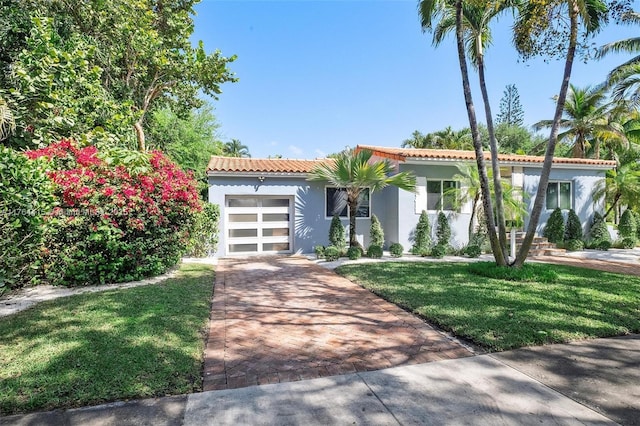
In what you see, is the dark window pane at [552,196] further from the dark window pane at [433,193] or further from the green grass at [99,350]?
the green grass at [99,350]

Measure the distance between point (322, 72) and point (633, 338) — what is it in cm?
1670

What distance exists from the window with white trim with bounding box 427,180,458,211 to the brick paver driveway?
733 centimetres

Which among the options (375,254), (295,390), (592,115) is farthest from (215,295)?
(592,115)

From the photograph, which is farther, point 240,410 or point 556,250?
point 556,250

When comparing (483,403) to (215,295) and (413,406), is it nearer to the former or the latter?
(413,406)

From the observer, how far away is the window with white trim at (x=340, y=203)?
13562 millimetres

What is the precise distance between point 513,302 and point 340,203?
8.52 metres

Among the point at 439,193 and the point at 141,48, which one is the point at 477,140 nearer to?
the point at 439,193

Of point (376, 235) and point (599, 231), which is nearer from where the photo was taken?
point (376, 235)

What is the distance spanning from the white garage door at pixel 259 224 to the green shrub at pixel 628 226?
1493 centimetres

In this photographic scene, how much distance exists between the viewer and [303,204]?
43.5ft

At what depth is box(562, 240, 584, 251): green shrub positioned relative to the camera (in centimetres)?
1342

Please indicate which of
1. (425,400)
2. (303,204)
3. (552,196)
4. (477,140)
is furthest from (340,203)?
(425,400)

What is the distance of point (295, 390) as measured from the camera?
10.5 ft
